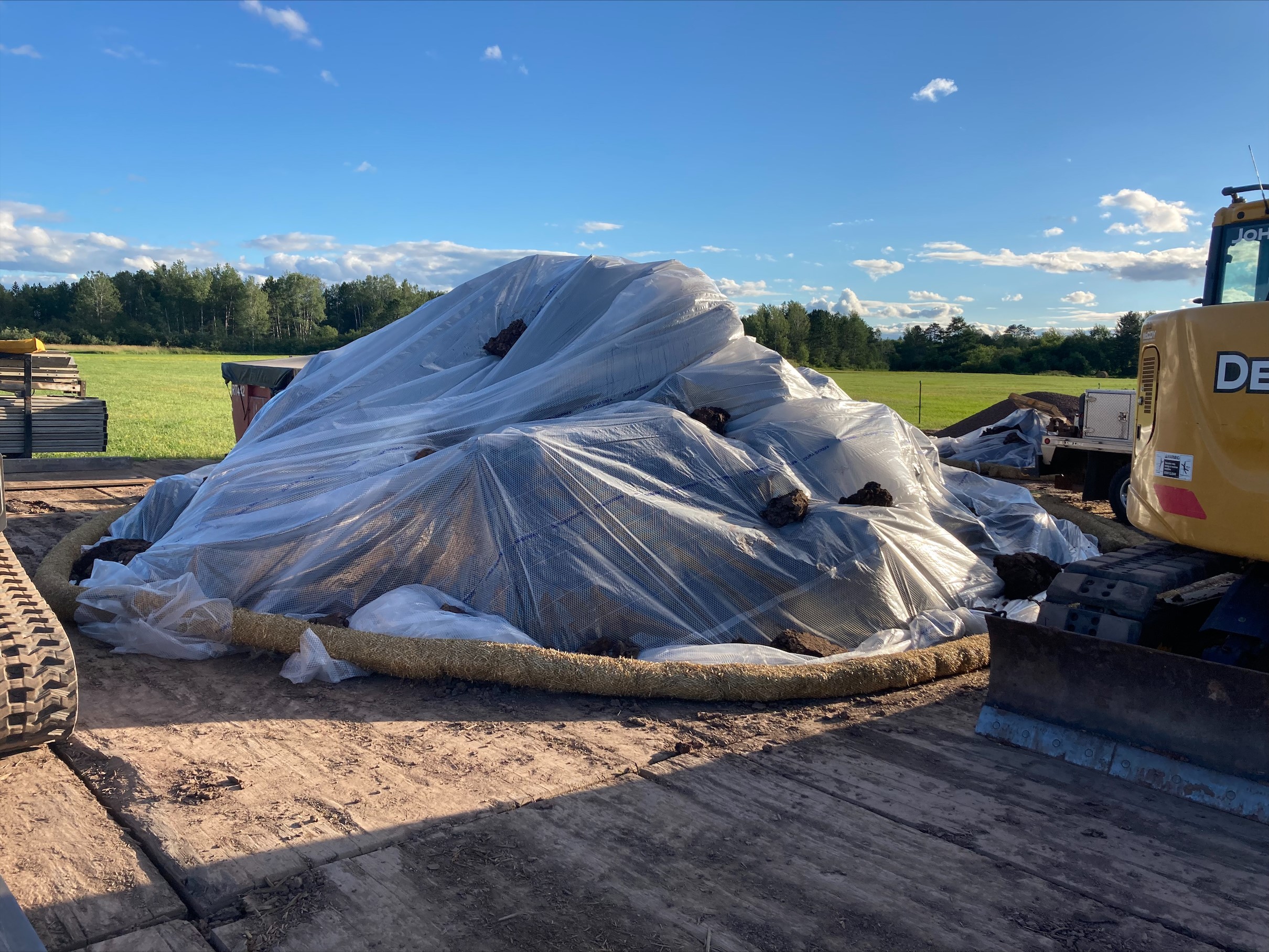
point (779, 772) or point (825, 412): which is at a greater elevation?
point (825, 412)

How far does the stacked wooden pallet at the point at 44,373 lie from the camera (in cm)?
1206

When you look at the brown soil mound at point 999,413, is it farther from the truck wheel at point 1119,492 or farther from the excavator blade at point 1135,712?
the excavator blade at point 1135,712

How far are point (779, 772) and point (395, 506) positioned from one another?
9.22 feet

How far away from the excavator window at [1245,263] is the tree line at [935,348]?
46.8 meters

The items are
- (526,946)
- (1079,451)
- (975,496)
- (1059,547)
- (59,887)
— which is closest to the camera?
(526,946)

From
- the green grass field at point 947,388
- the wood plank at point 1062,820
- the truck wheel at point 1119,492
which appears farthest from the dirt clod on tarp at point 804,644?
the green grass field at point 947,388

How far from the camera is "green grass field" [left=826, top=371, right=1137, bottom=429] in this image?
106 ft

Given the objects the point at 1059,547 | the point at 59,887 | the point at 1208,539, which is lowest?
the point at 59,887

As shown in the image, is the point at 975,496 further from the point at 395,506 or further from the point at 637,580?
the point at 395,506

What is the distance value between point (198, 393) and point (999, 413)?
28.7 meters

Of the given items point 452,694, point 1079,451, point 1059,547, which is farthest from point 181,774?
point 1079,451

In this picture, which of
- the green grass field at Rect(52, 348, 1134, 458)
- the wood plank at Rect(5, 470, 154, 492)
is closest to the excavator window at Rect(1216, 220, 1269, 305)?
the wood plank at Rect(5, 470, 154, 492)

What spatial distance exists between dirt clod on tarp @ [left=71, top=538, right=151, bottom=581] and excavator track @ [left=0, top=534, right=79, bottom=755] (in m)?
2.56

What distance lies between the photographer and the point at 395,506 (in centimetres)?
547
